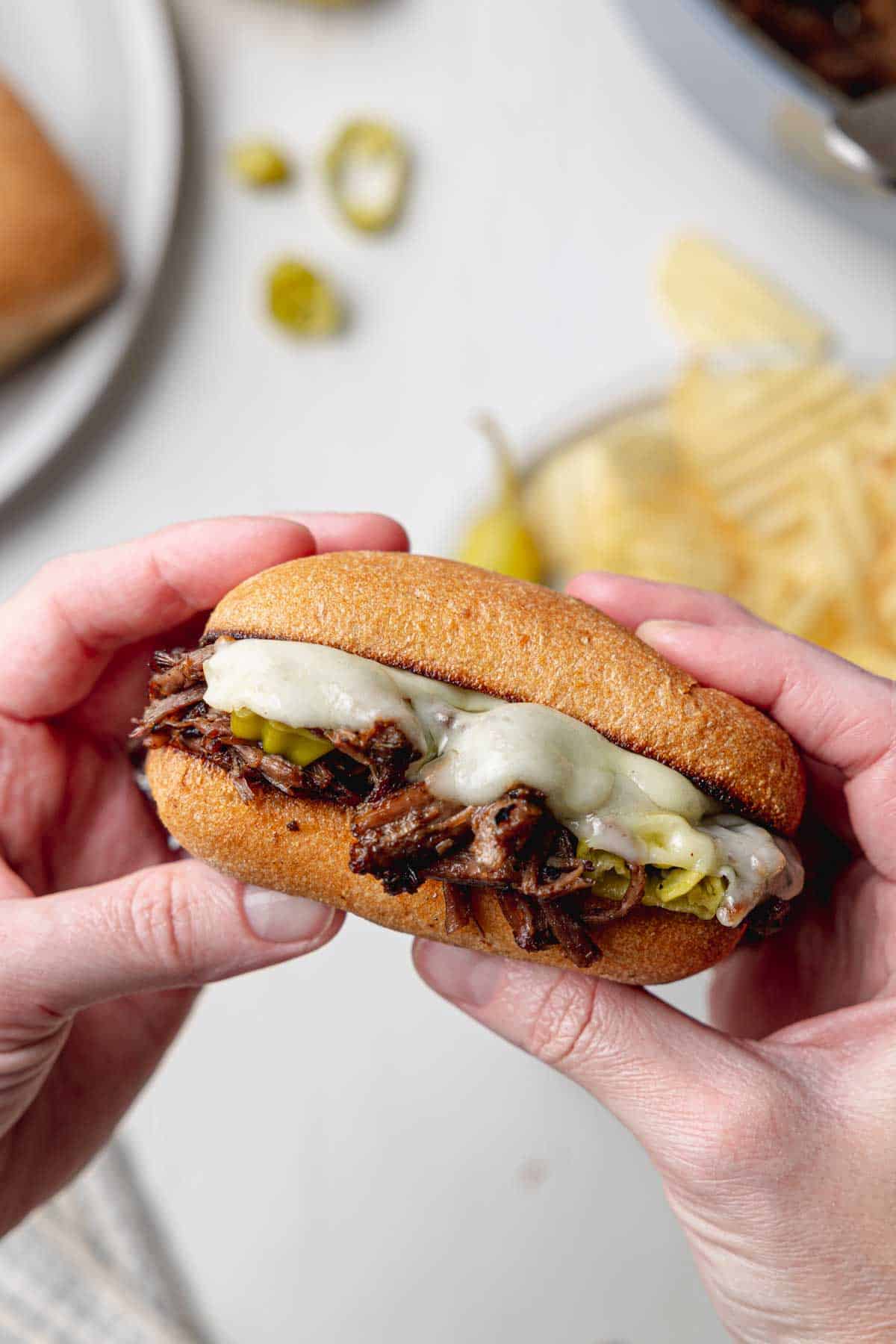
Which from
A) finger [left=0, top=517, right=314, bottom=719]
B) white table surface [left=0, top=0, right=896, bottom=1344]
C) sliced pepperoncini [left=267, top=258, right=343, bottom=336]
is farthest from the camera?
sliced pepperoncini [left=267, top=258, right=343, bottom=336]

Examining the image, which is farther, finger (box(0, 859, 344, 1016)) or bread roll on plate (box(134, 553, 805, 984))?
finger (box(0, 859, 344, 1016))

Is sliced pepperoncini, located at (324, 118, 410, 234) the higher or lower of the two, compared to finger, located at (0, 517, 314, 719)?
higher

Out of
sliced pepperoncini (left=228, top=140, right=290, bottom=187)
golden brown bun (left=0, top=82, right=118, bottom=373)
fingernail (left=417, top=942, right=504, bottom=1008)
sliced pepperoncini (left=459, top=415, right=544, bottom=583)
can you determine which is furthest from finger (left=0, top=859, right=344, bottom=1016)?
sliced pepperoncini (left=228, top=140, right=290, bottom=187)

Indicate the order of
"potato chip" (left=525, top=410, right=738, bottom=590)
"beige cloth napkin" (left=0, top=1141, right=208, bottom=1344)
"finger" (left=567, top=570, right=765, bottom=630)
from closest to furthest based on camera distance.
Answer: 1. "finger" (left=567, top=570, right=765, bottom=630)
2. "beige cloth napkin" (left=0, top=1141, right=208, bottom=1344)
3. "potato chip" (left=525, top=410, right=738, bottom=590)

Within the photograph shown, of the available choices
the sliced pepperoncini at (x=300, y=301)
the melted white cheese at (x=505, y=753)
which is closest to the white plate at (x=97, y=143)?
the sliced pepperoncini at (x=300, y=301)

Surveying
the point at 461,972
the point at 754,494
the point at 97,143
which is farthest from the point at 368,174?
the point at 461,972

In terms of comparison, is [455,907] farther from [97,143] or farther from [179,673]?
[97,143]

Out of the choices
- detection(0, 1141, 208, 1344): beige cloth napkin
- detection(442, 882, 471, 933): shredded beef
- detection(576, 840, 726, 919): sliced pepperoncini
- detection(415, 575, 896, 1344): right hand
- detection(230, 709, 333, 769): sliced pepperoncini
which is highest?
detection(230, 709, 333, 769): sliced pepperoncini

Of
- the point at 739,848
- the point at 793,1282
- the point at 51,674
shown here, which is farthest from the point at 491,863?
the point at 51,674

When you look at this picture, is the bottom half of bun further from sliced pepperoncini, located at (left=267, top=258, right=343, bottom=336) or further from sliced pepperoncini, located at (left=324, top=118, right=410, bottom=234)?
sliced pepperoncini, located at (left=324, top=118, right=410, bottom=234)
